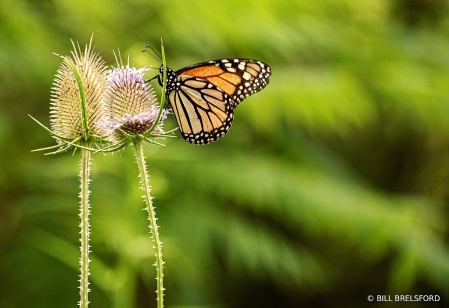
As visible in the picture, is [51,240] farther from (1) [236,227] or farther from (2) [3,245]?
(1) [236,227]

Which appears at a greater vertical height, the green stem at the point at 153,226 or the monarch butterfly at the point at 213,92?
the monarch butterfly at the point at 213,92

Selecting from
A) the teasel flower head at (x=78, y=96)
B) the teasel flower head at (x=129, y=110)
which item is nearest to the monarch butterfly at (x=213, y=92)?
the teasel flower head at (x=129, y=110)

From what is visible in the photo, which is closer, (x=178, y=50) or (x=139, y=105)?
(x=139, y=105)

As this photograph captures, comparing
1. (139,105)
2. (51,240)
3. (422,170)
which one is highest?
(422,170)

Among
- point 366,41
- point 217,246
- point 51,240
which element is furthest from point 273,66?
point 51,240

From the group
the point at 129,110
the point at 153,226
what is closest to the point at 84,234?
the point at 153,226

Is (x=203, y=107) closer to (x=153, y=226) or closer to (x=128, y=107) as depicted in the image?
(x=128, y=107)

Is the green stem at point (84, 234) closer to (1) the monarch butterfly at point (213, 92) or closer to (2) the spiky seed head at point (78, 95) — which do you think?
(2) the spiky seed head at point (78, 95)

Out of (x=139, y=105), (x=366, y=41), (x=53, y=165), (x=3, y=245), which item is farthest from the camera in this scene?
(x=366, y=41)
